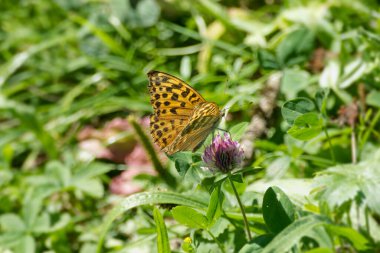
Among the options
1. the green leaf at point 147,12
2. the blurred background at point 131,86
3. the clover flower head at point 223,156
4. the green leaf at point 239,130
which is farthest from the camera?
the green leaf at point 147,12

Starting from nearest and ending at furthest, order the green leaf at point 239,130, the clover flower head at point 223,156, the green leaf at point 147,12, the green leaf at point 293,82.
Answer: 1. the clover flower head at point 223,156
2. the green leaf at point 239,130
3. the green leaf at point 293,82
4. the green leaf at point 147,12

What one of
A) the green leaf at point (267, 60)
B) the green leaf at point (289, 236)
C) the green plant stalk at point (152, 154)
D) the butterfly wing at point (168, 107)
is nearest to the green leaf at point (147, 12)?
the green leaf at point (267, 60)

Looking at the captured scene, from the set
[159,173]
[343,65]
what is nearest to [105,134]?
[159,173]

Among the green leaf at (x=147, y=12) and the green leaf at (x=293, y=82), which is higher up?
the green leaf at (x=147, y=12)

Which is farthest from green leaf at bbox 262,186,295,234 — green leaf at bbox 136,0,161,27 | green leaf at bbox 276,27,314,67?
green leaf at bbox 136,0,161,27

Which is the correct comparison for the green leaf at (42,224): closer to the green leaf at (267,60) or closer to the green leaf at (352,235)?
the green leaf at (267,60)

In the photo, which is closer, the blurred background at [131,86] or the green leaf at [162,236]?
the green leaf at [162,236]

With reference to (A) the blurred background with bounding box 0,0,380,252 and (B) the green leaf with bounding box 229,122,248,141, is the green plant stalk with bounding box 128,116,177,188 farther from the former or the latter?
(B) the green leaf with bounding box 229,122,248,141

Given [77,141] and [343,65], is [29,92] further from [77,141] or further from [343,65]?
[343,65]

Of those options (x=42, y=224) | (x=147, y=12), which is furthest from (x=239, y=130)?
(x=147, y=12)
